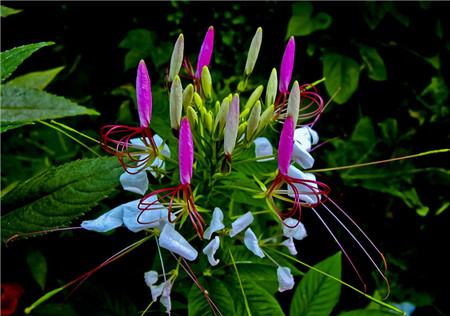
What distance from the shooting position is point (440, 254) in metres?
1.47

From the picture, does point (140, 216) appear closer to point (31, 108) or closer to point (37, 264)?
point (31, 108)

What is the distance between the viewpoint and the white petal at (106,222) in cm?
71

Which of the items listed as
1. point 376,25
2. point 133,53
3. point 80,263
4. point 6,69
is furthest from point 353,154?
point 6,69

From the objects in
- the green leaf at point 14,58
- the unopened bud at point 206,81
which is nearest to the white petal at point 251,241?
the unopened bud at point 206,81

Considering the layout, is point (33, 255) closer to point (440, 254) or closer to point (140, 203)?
point (140, 203)

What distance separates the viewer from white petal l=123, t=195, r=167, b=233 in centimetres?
71

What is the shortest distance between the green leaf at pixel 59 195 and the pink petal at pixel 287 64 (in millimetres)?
260

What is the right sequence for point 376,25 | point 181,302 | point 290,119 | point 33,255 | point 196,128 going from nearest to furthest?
point 290,119, point 196,128, point 181,302, point 33,255, point 376,25

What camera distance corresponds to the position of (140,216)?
2.34ft

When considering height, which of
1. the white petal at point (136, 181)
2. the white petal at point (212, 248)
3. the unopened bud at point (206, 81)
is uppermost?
the unopened bud at point (206, 81)

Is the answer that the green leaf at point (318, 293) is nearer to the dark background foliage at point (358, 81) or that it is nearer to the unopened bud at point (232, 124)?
the unopened bud at point (232, 124)

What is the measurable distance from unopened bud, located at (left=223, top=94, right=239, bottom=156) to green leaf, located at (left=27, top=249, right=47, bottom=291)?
1.98 ft

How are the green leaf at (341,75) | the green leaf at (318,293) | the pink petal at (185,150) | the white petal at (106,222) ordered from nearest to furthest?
the pink petal at (185,150) < the white petal at (106,222) < the green leaf at (318,293) < the green leaf at (341,75)

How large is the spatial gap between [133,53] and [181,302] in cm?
68
